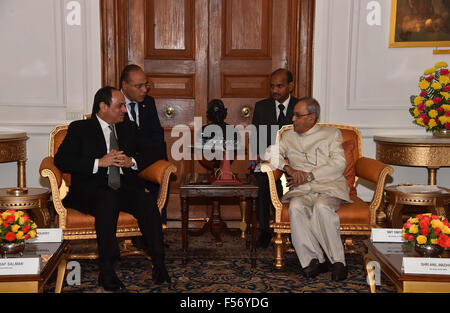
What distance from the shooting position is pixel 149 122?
470 cm

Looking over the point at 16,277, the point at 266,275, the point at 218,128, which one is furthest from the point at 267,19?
the point at 16,277

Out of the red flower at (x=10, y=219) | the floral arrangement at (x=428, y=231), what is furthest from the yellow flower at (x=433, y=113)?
the red flower at (x=10, y=219)

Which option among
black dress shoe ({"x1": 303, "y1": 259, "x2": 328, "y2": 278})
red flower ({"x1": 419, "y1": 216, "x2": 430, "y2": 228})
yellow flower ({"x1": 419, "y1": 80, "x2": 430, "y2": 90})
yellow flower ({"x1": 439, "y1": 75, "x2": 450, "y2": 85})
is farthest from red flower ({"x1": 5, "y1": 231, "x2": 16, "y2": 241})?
yellow flower ({"x1": 439, "y1": 75, "x2": 450, "y2": 85})

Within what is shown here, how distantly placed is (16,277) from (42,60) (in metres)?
3.43

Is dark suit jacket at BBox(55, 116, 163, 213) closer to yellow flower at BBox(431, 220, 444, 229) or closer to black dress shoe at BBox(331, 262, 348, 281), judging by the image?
black dress shoe at BBox(331, 262, 348, 281)

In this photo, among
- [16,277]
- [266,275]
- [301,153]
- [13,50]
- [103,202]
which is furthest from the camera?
[13,50]

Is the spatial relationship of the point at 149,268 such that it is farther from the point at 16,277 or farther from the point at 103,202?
the point at 16,277

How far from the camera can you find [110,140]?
4.04m

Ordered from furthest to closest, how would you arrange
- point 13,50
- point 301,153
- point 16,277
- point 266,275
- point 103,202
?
point 13,50 < point 301,153 < point 266,275 < point 103,202 < point 16,277

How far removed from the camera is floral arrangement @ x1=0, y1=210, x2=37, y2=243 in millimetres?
2834

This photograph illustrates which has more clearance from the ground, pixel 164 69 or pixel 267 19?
pixel 267 19

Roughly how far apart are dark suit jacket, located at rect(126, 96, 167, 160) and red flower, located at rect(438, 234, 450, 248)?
8.91 ft

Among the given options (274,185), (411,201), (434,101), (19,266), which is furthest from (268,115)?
(19,266)

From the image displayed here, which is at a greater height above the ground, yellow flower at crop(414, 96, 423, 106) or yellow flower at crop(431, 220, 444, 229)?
yellow flower at crop(414, 96, 423, 106)
